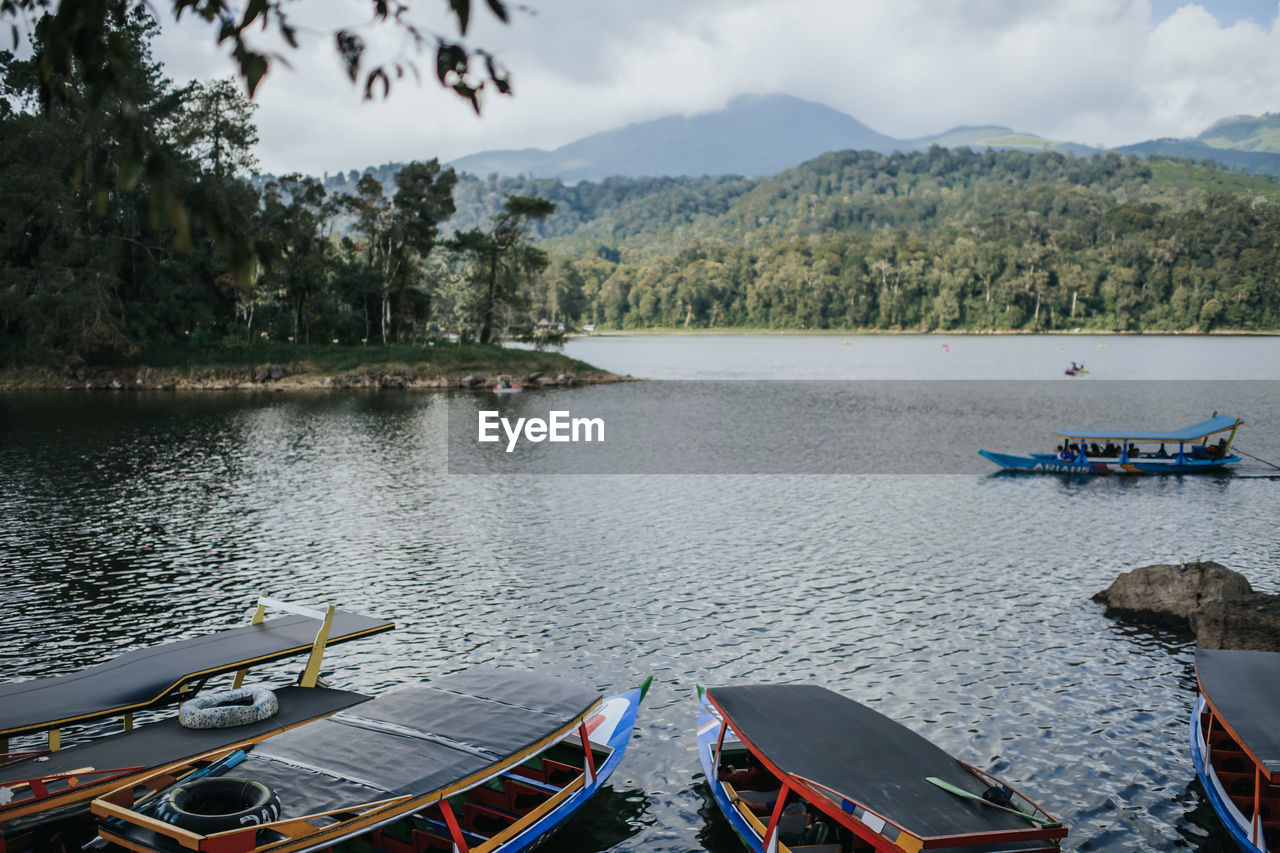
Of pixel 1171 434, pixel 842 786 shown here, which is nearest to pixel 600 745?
pixel 842 786

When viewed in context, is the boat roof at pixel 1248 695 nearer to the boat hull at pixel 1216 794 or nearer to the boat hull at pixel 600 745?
the boat hull at pixel 1216 794

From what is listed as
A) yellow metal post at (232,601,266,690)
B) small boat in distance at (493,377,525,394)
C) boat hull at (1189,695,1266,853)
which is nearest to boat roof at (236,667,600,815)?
yellow metal post at (232,601,266,690)

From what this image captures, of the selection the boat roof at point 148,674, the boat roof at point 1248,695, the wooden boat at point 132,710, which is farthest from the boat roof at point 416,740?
the boat roof at point 1248,695

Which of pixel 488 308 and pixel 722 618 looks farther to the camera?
pixel 488 308

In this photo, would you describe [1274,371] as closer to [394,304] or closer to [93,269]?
[394,304]

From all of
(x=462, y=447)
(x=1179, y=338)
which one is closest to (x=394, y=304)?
(x=462, y=447)

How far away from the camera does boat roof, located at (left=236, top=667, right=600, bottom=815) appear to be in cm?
933

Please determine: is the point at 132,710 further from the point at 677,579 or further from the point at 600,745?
the point at 677,579

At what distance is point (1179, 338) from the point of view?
163500mm

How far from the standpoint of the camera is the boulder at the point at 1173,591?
20.0m

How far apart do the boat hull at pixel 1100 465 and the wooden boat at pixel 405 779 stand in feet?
108

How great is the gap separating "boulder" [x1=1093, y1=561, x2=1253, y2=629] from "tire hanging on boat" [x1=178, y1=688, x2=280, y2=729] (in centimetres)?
1857

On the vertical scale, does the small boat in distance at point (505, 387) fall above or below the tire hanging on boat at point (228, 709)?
above

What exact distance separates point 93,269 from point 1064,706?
251 feet
